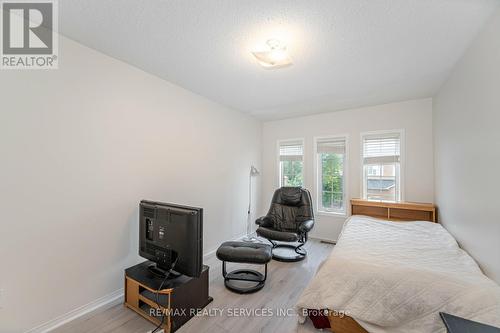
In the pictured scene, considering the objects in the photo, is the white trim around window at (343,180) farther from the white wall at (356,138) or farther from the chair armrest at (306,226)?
the chair armrest at (306,226)

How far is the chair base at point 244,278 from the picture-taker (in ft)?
7.76

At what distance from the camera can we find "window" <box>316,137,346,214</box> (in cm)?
402

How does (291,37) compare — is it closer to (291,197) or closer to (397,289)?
(397,289)

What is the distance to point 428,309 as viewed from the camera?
4.76 ft

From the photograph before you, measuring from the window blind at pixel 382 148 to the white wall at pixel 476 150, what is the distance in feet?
2.75

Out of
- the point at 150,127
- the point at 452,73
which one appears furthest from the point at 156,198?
the point at 452,73

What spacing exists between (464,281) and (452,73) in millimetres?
2233

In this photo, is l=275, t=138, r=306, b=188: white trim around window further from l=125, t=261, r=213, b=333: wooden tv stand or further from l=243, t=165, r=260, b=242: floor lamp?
l=125, t=261, r=213, b=333: wooden tv stand

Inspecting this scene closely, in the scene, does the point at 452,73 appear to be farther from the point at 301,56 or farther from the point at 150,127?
the point at 150,127

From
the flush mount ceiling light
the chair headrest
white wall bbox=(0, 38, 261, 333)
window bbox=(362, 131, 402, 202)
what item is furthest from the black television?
window bbox=(362, 131, 402, 202)

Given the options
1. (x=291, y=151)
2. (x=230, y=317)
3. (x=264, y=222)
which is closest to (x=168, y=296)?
(x=230, y=317)

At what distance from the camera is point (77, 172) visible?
1.90 meters

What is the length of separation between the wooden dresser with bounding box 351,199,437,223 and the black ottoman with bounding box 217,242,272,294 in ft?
6.55

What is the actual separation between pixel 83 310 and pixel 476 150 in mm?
3715
